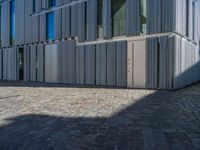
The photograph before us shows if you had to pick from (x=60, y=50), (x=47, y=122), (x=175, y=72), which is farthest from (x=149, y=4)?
(x=47, y=122)

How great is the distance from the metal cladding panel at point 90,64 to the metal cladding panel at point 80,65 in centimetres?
30

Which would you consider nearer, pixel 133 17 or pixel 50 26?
pixel 133 17

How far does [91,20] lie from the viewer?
16266mm

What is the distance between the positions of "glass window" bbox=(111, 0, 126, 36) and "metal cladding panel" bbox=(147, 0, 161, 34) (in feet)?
6.02

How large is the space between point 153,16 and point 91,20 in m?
4.50

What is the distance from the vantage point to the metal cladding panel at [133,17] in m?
13.9

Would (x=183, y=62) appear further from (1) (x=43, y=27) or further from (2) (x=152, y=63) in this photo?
(1) (x=43, y=27)

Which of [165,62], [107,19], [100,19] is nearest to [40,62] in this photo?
[100,19]

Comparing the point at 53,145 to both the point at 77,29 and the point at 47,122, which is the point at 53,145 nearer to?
the point at 47,122

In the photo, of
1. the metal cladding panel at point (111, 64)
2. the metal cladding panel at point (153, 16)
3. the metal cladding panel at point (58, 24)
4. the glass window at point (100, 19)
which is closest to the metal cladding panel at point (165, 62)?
the metal cladding panel at point (153, 16)

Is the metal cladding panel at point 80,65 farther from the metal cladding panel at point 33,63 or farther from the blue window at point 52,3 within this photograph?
the metal cladding panel at point 33,63

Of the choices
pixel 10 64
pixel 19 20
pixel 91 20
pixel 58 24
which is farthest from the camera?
pixel 10 64

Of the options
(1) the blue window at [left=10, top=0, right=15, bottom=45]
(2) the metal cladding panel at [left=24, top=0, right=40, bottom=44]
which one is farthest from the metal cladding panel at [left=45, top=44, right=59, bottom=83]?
(1) the blue window at [left=10, top=0, right=15, bottom=45]

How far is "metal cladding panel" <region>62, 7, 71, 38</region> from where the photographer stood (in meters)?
17.8
